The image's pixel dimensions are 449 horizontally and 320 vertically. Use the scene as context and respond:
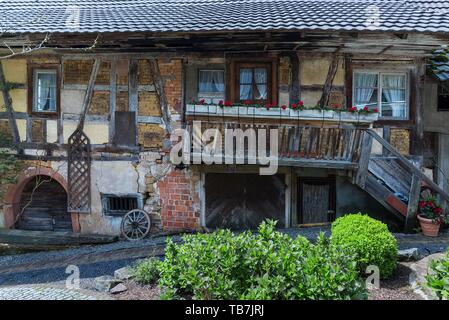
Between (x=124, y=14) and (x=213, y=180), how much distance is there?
4401mm

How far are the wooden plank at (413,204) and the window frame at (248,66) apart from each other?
3182mm

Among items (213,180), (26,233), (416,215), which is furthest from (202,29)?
(26,233)

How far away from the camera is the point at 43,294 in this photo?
5.28m

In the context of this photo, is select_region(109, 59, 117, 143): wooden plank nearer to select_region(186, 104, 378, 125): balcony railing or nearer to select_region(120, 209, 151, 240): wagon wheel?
select_region(120, 209, 151, 240): wagon wheel

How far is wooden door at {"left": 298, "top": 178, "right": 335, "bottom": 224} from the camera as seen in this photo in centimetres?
884

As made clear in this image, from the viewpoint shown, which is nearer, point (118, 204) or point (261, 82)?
point (261, 82)

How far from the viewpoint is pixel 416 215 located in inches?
307

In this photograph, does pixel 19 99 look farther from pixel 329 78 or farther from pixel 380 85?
pixel 380 85

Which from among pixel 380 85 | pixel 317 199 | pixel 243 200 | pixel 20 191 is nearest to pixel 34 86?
pixel 20 191

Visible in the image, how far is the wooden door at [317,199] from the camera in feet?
29.0

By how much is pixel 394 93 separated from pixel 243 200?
4.05m

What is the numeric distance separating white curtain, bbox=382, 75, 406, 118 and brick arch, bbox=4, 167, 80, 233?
747 centimetres

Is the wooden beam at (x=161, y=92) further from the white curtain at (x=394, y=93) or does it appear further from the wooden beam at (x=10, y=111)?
the white curtain at (x=394, y=93)

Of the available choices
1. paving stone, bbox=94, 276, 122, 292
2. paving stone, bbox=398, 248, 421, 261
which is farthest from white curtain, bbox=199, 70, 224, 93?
paving stone, bbox=398, 248, 421, 261
